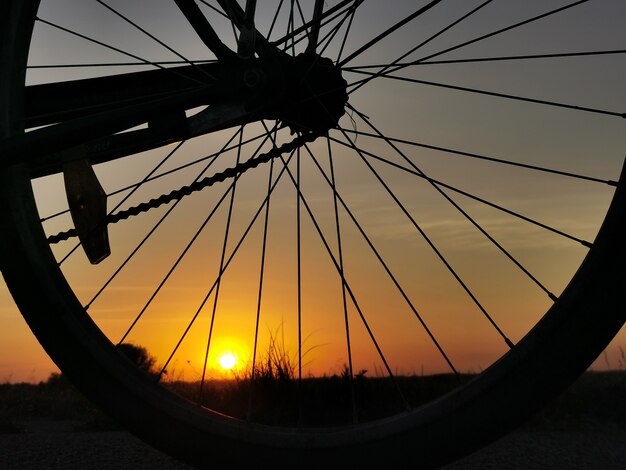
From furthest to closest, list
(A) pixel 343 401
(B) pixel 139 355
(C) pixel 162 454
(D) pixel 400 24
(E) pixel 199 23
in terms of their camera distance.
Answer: (B) pixel 139 355 → (A) pixel 343 401 → (C) pixel 162 454 → (E) pixel 199 23 → (D) pixel 400 24

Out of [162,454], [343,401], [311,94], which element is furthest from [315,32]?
[343,401]

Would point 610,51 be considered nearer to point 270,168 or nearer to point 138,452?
point 270,168

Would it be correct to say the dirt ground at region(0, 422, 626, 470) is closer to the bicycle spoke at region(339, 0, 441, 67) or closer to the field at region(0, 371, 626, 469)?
the field at region(0, 371, 626, 469)

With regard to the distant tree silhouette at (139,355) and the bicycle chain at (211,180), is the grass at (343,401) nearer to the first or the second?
the distant tree silhouette at (139,355)

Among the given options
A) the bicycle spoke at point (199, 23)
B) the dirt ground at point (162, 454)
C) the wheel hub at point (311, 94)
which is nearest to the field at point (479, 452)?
the dirt ground at point (162, 454)

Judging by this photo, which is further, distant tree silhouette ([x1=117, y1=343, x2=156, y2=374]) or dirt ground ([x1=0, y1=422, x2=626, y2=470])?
distant tree silhouette ([x1=117, y1=343, x2=156, y2=374])

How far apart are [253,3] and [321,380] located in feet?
9.30

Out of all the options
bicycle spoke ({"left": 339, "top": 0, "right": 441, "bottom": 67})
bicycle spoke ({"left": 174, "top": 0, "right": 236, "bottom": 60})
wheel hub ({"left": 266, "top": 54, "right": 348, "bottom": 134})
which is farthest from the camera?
bicycle spoke ({"left": 174, "top": 0, "right": 236, "bottom": 60})

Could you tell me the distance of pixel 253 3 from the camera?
2.51 meters

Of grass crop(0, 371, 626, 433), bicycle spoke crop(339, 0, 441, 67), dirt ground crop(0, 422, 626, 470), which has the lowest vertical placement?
dirt ground crop(0, 422, 626, 470)

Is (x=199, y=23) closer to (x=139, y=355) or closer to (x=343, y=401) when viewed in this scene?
(x=343, y=401)

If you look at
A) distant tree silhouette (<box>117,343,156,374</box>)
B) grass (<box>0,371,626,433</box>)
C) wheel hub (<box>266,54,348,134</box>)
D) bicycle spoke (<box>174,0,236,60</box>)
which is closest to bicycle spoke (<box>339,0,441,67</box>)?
wheel hub (<box>266,54,348,134</box>)

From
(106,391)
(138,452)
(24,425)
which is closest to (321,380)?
(138,452)

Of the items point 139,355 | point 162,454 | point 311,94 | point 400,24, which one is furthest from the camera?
point 139,355
